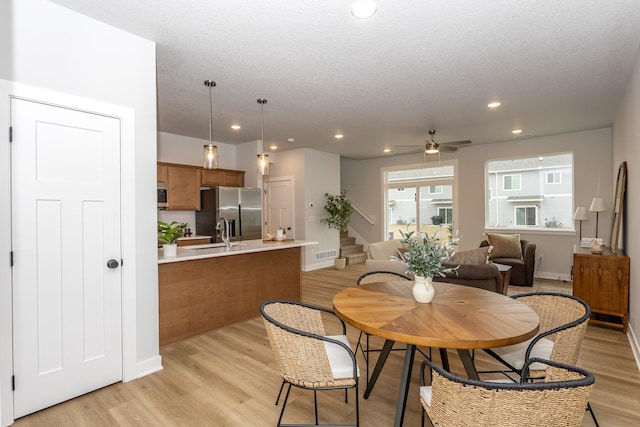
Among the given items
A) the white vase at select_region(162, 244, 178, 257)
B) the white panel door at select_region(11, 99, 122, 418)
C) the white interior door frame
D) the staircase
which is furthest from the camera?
the staircase

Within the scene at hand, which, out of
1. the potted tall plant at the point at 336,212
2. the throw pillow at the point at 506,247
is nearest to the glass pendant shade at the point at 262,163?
the potted tall plant at the point at 336,212

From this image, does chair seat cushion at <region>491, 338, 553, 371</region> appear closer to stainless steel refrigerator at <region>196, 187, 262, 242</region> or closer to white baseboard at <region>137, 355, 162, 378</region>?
white baseboard at <region>137, 355, 162, 378</region>

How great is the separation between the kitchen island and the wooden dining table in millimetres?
1961

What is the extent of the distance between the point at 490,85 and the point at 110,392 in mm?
4694

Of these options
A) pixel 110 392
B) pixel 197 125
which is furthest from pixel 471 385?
pixel 197 125

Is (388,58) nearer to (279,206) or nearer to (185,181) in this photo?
(185,181)

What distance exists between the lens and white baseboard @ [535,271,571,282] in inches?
242

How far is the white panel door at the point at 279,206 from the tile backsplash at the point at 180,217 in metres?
2.18

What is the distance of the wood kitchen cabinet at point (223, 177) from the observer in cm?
615

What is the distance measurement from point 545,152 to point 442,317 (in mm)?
Answer: 6182

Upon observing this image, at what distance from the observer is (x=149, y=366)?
2.74 m

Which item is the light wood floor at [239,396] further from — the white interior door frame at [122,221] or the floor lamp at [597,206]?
the floor lamp at [597,206]

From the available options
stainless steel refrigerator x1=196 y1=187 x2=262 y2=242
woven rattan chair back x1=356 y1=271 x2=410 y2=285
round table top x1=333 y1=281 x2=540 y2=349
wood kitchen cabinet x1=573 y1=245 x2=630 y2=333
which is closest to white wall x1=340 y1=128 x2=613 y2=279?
wood kitchen cabinet x1=573 y1=245 x2=630 y2=333

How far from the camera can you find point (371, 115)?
4.86 m
